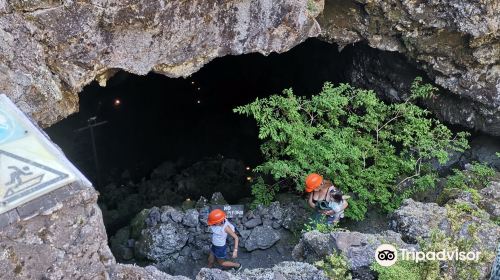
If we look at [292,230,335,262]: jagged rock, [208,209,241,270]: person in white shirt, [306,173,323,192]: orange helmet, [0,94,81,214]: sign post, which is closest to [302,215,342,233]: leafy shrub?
[292,230,335,262]: jagged rock

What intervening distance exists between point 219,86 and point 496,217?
344 inches

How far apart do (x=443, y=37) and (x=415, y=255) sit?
14.5 feet

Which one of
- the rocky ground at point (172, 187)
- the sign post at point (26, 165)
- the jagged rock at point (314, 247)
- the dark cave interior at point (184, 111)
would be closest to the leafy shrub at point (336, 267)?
the jagged rock at point (314, 247)

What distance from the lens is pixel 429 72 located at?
28.9 feet

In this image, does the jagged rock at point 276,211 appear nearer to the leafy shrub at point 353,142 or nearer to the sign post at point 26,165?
the leafy shrub at point 353,142

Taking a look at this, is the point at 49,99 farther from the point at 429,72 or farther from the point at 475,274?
the point at 429,72

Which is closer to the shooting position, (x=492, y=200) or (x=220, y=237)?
(x=492, y=200)

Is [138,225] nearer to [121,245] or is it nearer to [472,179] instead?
[121,245]

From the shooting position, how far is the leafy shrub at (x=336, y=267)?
16.9 feet

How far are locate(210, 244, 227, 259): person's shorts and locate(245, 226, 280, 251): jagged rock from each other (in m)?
0.63

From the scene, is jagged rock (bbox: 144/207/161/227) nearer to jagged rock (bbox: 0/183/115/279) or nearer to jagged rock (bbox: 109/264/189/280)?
jagged rock (bbox: 109/264/189/280)

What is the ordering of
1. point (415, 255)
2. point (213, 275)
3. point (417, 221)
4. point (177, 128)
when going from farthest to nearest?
point (177, 128), point (417, 221), point (415, 255), point (213, 275)

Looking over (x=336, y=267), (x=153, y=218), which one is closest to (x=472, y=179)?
(x=336, y=267)

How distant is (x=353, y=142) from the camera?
8570 mm
